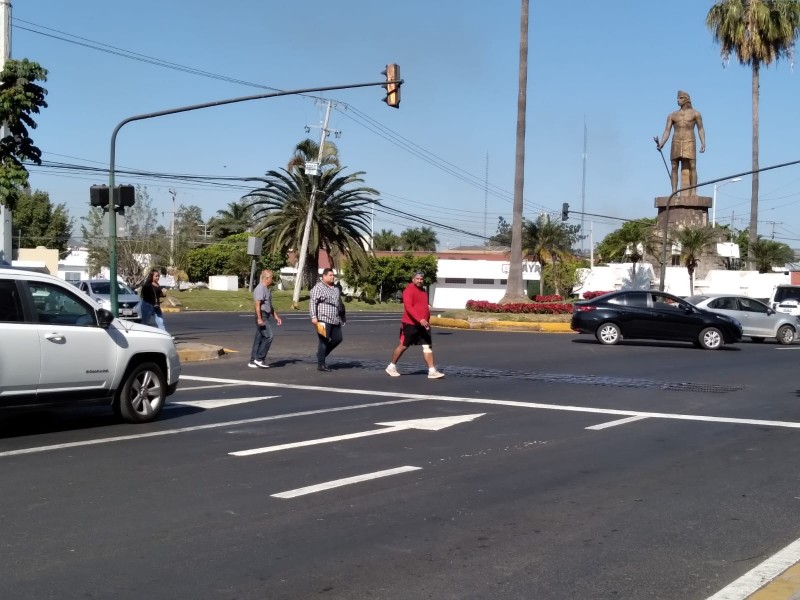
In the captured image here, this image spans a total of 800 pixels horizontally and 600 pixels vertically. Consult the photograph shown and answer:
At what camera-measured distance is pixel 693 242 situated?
147ft

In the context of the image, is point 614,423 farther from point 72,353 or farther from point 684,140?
point 684,140

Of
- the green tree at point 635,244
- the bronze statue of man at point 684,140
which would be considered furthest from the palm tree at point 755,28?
the green tree at point 635,244

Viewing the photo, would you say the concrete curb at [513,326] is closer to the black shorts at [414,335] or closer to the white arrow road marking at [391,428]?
Answer: the black shorts at [414,335]

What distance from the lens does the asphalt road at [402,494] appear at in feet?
18.3

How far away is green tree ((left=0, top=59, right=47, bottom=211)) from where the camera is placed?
17.2 metres

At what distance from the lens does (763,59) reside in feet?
162

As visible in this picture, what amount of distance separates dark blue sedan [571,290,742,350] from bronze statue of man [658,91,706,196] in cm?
2124

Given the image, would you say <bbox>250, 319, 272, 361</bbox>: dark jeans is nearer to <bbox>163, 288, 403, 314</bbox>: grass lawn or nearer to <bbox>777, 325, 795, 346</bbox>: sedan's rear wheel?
<bbox>777, 325, 795, 346</bbox>: sedan's rear wheel

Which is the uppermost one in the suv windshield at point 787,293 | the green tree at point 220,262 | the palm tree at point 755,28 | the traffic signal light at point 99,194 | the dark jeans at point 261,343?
the palm tree at point 755,28

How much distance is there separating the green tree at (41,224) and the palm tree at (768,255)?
186 feet

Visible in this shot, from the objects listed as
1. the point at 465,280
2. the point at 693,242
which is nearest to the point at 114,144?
the point at 693,242

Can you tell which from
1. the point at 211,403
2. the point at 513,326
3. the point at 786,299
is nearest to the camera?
the point at 211,403

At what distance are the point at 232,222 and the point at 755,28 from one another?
211 feet

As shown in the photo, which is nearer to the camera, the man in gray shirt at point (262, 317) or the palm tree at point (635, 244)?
the man in gray shirt at point (262, 317)
